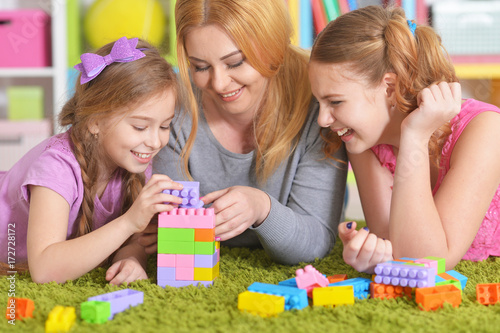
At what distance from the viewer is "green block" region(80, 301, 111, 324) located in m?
0.83

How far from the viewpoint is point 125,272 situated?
1.07 meters

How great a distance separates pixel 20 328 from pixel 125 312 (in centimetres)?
15

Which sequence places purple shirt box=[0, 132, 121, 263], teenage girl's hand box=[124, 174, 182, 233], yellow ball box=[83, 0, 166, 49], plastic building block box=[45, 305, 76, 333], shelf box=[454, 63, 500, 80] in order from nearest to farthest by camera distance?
plastic building block box=[45, 305, 76, 333], teenage girl's hand box=[124, 174, 182, 233], purple shirt box=[0, 132, 121, 263], yellow ball box=[83, 0, 166, 49], shelf box=[454, 63, 500, 80]

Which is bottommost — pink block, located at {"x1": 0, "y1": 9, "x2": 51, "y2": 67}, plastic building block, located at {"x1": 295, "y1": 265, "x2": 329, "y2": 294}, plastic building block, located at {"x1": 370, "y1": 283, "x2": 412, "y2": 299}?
plastic building block, located at {"x1": 370, "y1": 283, "x2": 412, "y2": 299}

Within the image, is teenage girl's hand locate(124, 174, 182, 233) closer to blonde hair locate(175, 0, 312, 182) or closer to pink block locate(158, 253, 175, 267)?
pink block locate(158, 253, 175, 267)

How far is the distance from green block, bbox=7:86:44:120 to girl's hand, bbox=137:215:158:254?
171cm

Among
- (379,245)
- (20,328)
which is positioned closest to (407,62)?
(379,245)

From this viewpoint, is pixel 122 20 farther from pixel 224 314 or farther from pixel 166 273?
pixel 224 314

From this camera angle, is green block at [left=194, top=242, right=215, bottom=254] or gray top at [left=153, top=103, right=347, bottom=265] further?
gray top at [left=153, top=103, right=347, bottom=265]

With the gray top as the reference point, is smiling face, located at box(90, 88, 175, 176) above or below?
above

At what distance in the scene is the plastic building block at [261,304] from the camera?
87 centimetres

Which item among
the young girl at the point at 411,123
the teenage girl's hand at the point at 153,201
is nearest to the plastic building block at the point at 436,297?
the young girl at the point at 411,123

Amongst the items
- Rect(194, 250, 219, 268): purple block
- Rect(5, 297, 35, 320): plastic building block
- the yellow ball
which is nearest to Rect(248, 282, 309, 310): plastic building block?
Rect(194, 250, 219, 268): purple block

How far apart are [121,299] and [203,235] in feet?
0.63
